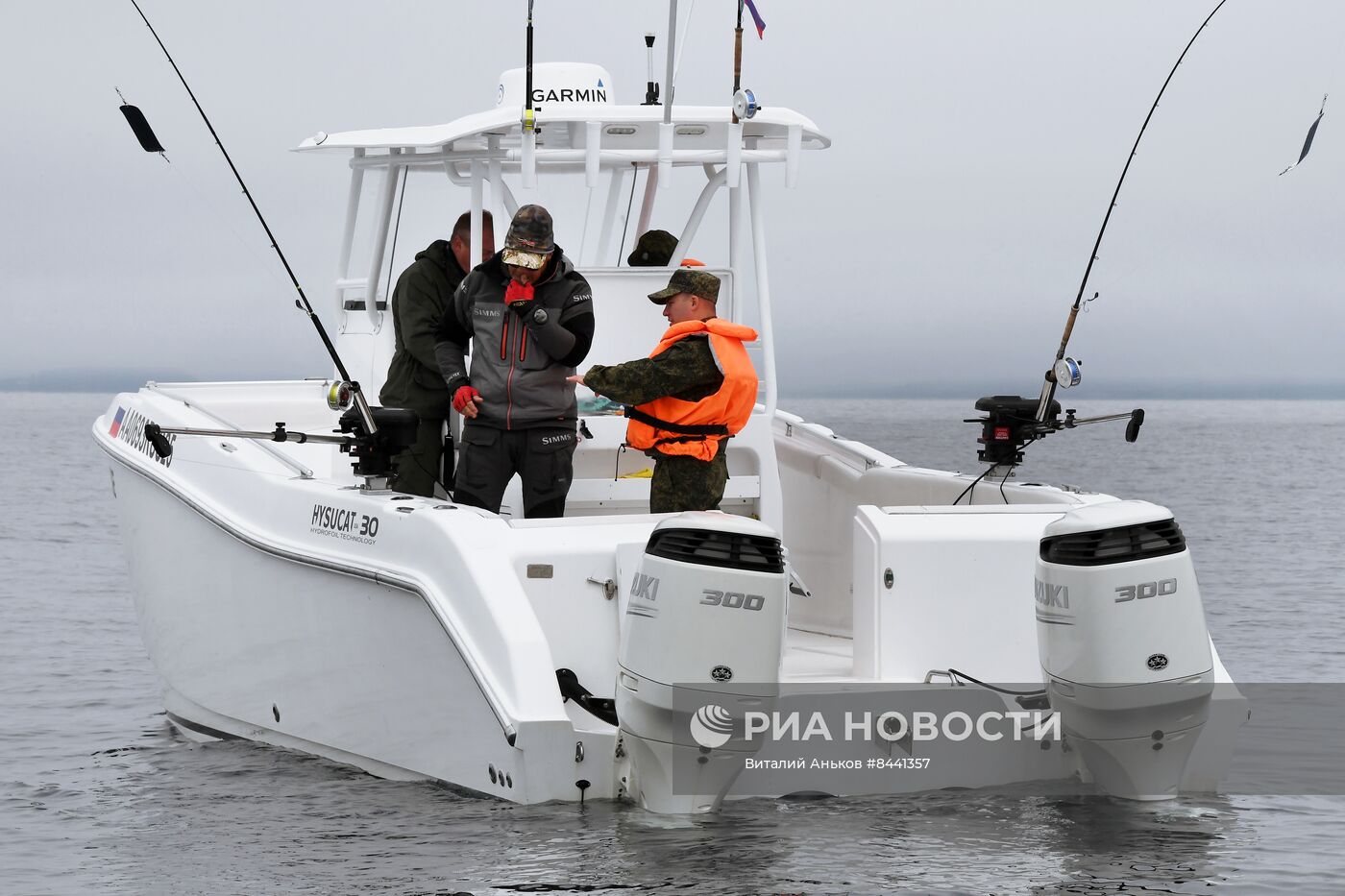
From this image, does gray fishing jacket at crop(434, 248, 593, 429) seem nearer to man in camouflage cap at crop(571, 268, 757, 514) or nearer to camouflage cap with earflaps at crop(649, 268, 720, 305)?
man in camouflage cap at crop(571, 268, 757, 514)

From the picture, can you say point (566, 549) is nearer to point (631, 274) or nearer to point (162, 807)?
point (631, 274)

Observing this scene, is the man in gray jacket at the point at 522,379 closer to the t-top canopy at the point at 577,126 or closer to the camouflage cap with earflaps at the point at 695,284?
the camouflage cap with earflaps at the point at 695,284

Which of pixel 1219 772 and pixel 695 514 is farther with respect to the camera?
pixel 1219 772

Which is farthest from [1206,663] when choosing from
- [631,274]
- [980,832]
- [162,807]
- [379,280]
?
[379,280]

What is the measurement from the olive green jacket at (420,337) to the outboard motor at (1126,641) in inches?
106

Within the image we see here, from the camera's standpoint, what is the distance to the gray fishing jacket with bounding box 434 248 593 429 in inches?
227

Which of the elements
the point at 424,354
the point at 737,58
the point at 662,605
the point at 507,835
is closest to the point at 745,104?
the point at 737,58

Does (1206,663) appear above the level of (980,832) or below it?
above

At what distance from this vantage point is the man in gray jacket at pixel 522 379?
5.77m

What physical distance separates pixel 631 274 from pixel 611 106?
67 cm

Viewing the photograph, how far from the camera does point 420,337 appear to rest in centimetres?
633

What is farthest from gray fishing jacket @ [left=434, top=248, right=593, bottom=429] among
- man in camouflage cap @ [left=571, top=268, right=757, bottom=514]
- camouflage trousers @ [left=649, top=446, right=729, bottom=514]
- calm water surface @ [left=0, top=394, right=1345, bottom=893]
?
calm water surface @ [left=0, top=394, right=1345, bottom=893]

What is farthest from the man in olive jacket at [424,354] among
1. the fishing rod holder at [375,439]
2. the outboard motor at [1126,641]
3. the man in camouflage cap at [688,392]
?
the outboard motor at [1126,641]

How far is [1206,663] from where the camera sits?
4500mm
